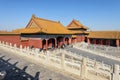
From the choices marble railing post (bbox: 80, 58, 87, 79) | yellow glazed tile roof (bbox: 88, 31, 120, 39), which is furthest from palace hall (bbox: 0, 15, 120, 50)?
marble railing post (bbox: 80, 58, 87, 79)

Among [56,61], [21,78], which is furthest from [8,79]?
[56,61]

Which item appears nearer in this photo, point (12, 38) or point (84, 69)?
point (84, 69)

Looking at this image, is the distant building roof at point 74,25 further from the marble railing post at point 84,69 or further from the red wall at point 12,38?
the marble railing post at point 84,69

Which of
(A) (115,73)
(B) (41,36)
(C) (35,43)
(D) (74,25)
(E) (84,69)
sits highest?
(D) (74,25)

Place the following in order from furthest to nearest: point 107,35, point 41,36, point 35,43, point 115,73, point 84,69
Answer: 1. point 107,35
2. point 35,43
3. point 41,36
4. point 84,69
5. point 115,73

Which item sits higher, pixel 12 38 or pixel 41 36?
pixel 41 36

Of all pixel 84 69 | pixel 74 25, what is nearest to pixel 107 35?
pixel 74 25

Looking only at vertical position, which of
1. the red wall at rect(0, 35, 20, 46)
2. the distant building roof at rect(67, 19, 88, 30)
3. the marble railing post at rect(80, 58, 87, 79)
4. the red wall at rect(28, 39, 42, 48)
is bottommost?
the marble railing post at rect(80, 58, 87, 79)

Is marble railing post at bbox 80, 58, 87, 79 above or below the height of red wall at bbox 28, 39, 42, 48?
below

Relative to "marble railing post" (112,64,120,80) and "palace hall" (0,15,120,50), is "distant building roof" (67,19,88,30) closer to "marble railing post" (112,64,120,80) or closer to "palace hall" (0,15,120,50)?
"palace hall" (0,15,120,50)

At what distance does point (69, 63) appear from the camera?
36.0ft

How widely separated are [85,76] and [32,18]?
708 inches

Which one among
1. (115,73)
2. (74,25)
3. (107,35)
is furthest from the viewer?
(74,25)

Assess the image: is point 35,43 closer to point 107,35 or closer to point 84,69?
point 84,69
